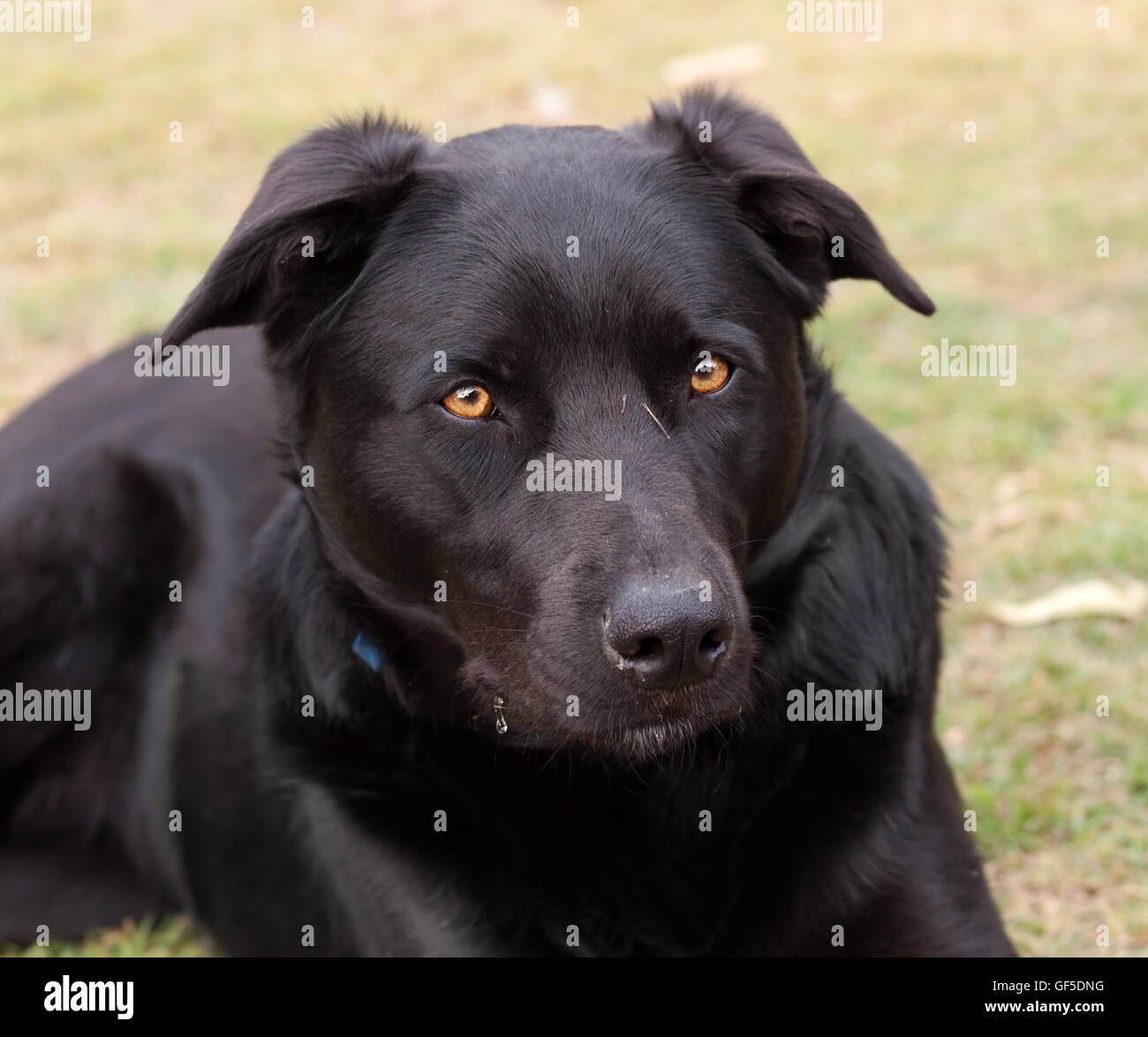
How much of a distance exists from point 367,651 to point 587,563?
763mm

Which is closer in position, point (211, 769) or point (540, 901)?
point (540, 901)

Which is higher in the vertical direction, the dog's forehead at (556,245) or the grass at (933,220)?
the dog's forehead at (556,245)

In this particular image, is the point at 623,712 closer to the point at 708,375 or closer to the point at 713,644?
the point at 713,644

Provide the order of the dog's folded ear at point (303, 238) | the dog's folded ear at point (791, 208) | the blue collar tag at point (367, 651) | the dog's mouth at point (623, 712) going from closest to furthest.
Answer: the dog's mouth at point (623, 712)
the dog's folded ear at point (303, 238)
the dog's folded ear at point (791, 208)
the blue collar tag at point (367, 651)

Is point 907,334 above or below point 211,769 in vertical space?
above

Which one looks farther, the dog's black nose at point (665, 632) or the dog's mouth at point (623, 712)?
the dog's mouth at point (623, 712)

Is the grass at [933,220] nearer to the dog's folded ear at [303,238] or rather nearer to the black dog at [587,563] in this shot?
→ the black dog at [587,563]

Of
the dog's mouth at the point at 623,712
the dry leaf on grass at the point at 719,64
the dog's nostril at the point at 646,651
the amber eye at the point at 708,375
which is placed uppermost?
the dry leaf on grass at the point at 719,64

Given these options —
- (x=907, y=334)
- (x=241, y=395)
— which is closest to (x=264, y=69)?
(x=907, y=334)

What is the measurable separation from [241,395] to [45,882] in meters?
1.51

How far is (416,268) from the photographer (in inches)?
113

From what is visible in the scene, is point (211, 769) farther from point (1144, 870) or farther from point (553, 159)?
point (1144, 870)

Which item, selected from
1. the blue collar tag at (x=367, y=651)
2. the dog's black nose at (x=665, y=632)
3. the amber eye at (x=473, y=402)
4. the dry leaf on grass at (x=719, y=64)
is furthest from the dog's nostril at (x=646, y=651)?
the dry leaf on grass at (x=719, y=64)

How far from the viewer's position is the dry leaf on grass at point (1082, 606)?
4668 millimetres
